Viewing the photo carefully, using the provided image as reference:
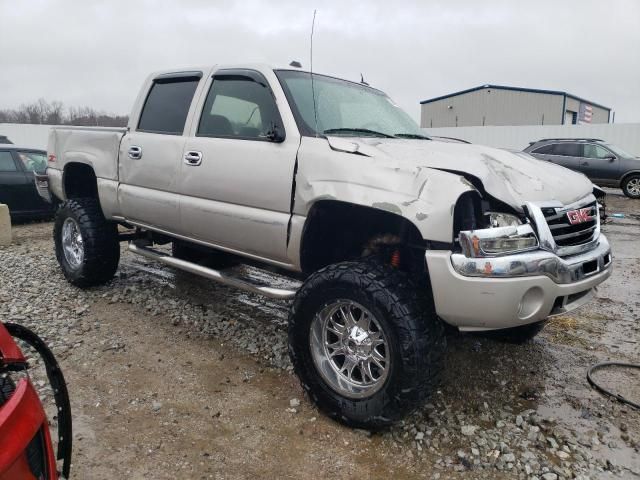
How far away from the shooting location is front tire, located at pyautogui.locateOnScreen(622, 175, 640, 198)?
1437 centimetres

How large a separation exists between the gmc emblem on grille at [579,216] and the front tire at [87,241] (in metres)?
4.11

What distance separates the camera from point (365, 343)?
295 centimetres

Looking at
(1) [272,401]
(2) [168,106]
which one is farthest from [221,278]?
(2) [168,106]

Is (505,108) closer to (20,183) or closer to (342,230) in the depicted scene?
(20,183)

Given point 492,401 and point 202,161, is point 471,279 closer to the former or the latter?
point 492,401

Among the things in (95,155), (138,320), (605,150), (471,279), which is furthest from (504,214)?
(605,150)

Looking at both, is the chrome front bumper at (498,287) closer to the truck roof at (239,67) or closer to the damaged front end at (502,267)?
the damaged front end at (502,267)

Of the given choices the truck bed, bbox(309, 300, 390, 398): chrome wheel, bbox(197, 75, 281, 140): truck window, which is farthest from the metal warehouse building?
bbox(309, 300, 390, 398): chrome wheel

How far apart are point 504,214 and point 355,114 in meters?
1.50

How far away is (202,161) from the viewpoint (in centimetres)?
375

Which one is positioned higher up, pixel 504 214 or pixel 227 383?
pixel 504 214

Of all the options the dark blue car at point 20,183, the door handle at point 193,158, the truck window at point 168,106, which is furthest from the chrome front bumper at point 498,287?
the dark blue car at point 20,183

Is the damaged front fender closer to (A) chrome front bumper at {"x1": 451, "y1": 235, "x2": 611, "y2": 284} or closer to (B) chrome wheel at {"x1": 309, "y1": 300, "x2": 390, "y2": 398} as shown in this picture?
(A) chrome front bumper at {"x1": 451, "y1": 235, "x2": 611, "y2": 284}

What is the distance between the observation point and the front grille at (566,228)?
8.98ft
